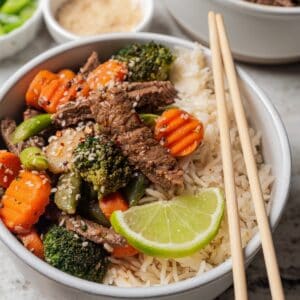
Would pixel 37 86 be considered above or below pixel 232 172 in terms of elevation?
above

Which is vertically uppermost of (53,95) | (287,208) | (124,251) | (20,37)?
(53,95)

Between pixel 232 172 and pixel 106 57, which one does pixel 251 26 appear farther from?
pixel 232 172

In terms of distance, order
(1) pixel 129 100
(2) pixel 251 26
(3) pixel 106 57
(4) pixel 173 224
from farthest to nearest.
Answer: (2) pixel 251 26 < (3) pixel 106 57 < (1) pixel 129 100 < (4) pixel 173 224

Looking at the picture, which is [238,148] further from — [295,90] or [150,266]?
[295,90]

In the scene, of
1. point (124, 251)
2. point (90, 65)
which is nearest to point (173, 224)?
point (124, 251)

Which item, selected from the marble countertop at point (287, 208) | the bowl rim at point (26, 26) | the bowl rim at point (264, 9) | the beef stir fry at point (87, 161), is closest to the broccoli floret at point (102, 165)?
the beef stir fry at point (87, 161)

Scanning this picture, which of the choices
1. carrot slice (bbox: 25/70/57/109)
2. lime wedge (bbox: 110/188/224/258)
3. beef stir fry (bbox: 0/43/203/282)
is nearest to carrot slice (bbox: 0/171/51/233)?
beef stir fry (bbox: 0/43/203/282)

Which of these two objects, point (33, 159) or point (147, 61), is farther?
point (147, 61)

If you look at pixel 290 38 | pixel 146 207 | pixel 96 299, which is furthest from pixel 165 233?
pixel 290 38
